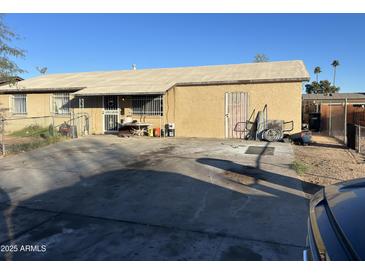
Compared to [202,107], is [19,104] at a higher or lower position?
higher

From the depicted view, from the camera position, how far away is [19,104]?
19.5 metres

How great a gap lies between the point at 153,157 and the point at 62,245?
6.00 m

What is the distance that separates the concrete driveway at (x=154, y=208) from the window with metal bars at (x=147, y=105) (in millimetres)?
6996

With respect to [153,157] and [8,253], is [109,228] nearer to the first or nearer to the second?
[8,253]

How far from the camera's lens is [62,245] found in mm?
3885

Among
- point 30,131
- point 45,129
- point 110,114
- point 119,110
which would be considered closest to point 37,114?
point 30,131

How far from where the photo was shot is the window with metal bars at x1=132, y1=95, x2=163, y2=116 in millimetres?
16297

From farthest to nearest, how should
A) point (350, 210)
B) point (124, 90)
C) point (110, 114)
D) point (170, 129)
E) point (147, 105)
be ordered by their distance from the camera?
point (110, 114) → point (147, 105) → point (170, 129) → point (124, 90) → point (350, 210)

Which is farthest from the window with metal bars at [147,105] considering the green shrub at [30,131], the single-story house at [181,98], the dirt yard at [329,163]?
the dirt yard at [329,163]

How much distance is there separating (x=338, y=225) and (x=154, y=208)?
3708 mm

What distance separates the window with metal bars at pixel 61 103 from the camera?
18.1 metres

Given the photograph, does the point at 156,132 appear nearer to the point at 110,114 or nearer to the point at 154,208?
the point at 110,114

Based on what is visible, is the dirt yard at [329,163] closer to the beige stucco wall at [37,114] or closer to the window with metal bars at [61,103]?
the window with metal bars at [61,103]

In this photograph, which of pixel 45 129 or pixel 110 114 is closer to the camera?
pixel 110 114
